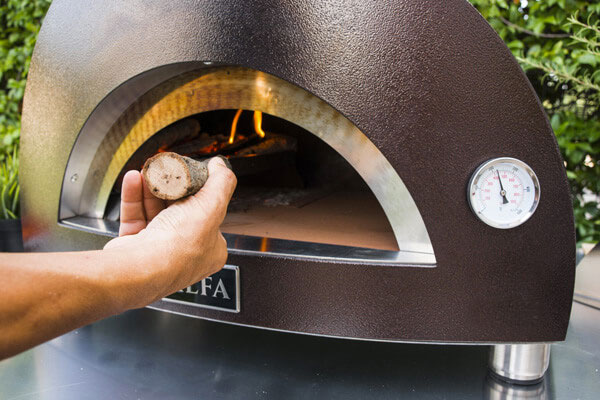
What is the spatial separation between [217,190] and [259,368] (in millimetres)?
399

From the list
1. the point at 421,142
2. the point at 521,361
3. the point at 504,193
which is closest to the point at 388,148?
the point at 421,142

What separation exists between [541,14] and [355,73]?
3.14ft

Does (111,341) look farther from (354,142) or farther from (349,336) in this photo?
(354,142)

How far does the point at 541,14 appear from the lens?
4.44ft

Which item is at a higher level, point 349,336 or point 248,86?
point 248,86

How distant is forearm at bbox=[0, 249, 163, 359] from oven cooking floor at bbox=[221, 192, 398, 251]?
45 cm

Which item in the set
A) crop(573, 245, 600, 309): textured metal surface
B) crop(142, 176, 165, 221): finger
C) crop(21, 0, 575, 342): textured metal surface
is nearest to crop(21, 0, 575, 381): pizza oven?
crop(21, 0, 575, 342): textured metal surface

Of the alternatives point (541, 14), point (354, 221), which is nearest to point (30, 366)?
point (354, 221)

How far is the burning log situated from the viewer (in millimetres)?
588

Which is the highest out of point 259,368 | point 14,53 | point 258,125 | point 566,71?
point 14,53

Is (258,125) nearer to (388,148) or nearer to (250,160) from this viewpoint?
(250,160)

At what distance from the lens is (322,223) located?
103cm

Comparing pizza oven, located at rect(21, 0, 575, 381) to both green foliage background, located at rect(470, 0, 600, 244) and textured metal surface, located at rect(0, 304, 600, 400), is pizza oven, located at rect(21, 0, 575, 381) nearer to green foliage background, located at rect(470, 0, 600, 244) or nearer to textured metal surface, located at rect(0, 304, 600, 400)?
textured metal surface, located at rect(0, 304, 600, 400)

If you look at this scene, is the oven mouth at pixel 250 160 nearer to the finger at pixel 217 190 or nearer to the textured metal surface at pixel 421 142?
the textured metal surface at pixel 421 142
